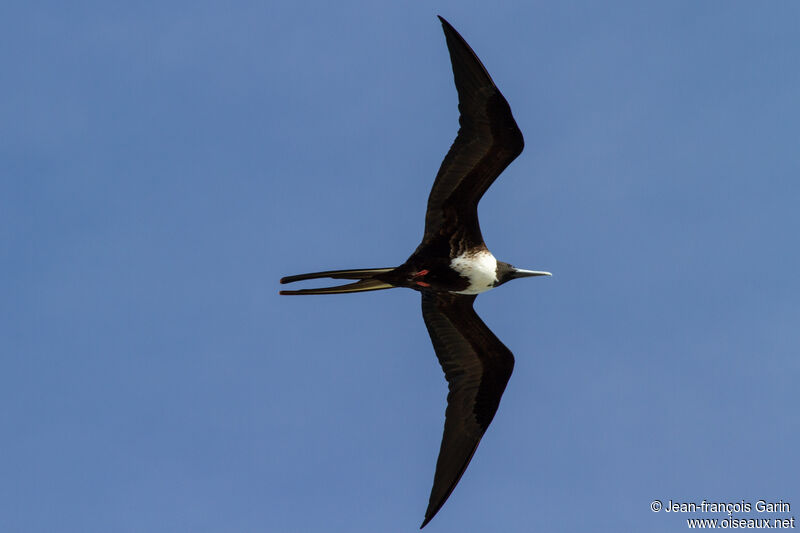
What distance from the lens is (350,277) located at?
12.0m

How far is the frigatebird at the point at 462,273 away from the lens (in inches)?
457

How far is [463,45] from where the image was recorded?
11141 mm

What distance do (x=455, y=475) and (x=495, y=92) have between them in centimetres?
425

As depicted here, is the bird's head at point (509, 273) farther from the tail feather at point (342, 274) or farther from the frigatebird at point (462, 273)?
the tail feather at point (342, 274)

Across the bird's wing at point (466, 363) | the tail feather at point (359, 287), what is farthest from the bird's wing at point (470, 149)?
the bird's wing at point (466, 363)

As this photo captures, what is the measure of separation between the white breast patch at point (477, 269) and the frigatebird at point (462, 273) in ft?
0.04

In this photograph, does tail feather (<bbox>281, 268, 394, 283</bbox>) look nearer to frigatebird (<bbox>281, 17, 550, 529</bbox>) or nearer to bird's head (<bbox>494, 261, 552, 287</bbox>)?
frigatebird (<bbox>281, 17, 550, 529</bbox>)

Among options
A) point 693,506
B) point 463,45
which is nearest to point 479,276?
point 463,45

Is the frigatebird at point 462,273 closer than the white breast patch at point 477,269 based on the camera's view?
Yes

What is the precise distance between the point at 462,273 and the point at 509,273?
770 mm

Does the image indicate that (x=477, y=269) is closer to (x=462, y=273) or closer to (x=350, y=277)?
(x=462, y=273)

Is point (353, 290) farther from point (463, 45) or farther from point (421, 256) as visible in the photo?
point (463, 45)

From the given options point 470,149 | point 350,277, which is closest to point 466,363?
point 350,277

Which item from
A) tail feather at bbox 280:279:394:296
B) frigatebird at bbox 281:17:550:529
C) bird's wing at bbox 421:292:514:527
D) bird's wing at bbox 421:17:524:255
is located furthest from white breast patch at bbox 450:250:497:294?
tail feather at bbox 280:279:394:296
